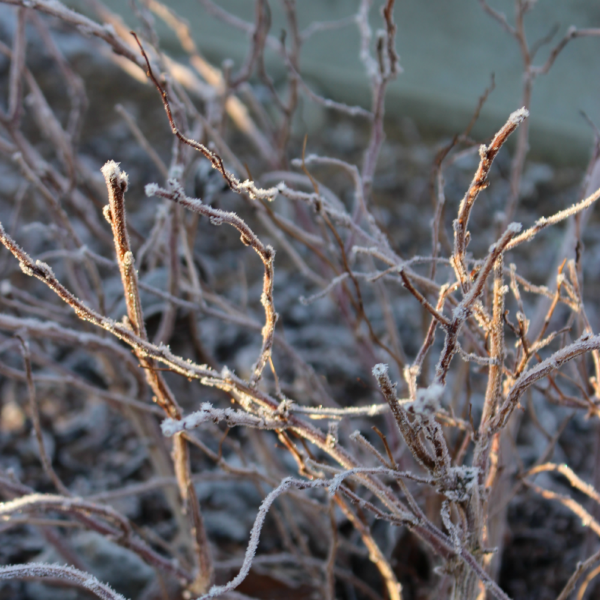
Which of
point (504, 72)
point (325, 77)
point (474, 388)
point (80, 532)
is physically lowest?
point (80, 532)

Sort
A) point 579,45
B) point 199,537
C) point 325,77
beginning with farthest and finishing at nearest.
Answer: point 325,77 → point 579,45 → point 199,537

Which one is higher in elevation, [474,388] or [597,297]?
[597,297]

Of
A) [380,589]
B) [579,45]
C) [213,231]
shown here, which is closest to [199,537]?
[380,589]

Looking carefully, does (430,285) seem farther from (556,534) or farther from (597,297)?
(597,297)

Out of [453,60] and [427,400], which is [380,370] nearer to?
[427,400]

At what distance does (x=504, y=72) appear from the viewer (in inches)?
83.4

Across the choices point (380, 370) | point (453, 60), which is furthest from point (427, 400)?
point (453, 60)

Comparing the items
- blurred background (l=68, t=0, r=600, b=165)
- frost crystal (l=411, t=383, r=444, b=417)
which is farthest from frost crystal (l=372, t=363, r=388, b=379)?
blurred background (l=68, t=0, r=600, b=165)

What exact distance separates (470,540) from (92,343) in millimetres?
592

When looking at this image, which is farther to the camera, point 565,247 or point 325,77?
point 325,77

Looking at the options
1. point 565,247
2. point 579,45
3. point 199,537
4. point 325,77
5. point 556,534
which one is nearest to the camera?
point 199,537

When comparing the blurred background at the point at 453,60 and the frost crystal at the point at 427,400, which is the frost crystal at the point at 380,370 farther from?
the blurred background at the point at 453,60

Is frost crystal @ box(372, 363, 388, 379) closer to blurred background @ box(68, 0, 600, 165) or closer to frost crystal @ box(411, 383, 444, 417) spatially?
frost crystal @ box(411, 383, 444, 417)

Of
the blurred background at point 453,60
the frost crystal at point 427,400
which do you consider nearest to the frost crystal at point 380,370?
the frost crystal at point 427,400
